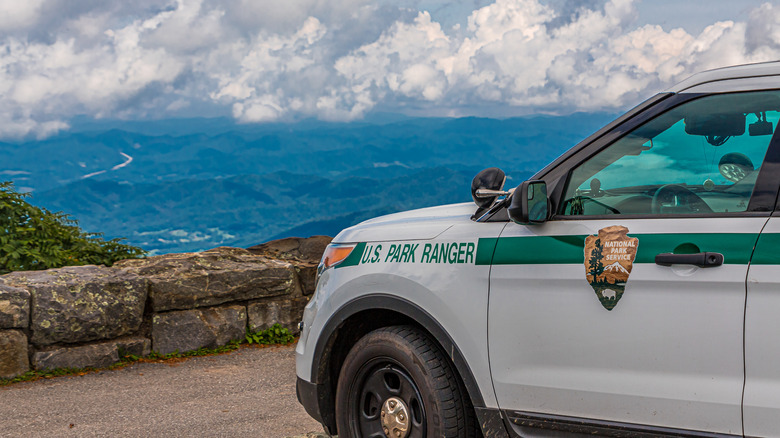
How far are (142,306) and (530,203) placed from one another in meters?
5.26

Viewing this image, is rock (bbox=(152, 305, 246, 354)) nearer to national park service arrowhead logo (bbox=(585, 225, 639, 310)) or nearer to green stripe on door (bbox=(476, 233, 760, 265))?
green stripe on door (bbox=(476, 233, 760, 265))

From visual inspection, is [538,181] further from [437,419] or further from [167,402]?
[167,402]

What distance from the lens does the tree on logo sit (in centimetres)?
277

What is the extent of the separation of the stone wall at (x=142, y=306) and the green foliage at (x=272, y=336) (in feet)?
0.24

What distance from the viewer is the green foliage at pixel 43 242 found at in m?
7.88

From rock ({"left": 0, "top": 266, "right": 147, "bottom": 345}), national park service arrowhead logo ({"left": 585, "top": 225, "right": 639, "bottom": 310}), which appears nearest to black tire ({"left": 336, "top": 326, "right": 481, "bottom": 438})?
national park service arrowhead logo ({"left": 585, "top": 225, "right": 639, "bottom": 310})

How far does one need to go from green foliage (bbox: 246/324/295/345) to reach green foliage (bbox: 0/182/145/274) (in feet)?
6.81

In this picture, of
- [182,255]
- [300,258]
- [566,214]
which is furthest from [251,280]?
[566,214]

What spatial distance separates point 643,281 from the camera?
2.66m

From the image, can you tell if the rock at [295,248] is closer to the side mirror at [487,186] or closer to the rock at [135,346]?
the rock at [135,346]

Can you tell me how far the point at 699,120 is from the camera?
2854mm

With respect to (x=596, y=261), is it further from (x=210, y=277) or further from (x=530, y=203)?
(x=210, y=277)

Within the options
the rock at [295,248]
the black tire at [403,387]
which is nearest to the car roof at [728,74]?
the black tire at [403,387]

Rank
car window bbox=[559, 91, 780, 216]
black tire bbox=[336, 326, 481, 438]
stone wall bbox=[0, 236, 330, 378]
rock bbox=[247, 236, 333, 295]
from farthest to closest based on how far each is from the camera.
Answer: rock bbox=[247, 236, 333, 295]
stone wall bbox=[0, 236, 330, 378]
black tire bbox=[336, 326, 481, 438]
car window bbox=[559, 91, 780, 216]
